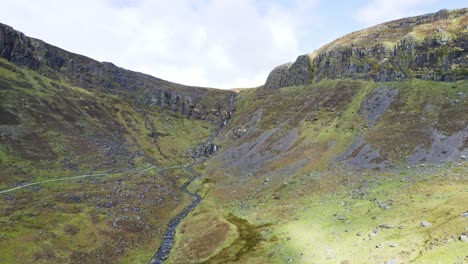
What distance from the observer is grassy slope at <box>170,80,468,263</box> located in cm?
4534

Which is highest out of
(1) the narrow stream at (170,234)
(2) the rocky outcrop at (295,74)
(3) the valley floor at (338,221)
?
(2) the rocky outcrop at (295,74)

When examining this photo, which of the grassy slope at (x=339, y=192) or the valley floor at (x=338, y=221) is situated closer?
the valley floor at (x=338, y=221)

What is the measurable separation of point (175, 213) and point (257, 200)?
21664 millimetres

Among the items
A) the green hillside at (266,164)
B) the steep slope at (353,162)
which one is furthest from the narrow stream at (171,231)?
the steep slope at (353,162)

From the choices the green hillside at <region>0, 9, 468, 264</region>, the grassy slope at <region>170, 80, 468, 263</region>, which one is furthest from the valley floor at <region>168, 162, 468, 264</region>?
the green hillside at <region>0, 9, 468, 264</region>

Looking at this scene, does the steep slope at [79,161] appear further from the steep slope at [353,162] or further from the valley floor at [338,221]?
the valley floor at [338,221]

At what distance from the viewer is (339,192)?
2884 inches

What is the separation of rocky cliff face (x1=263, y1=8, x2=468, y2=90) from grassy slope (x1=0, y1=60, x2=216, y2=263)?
76.1 meters

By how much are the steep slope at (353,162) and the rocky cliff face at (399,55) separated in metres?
0.58

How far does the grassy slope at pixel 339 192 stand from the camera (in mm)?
45344

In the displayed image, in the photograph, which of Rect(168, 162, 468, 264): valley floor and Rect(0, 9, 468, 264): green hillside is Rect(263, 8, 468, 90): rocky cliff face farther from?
Rect(168, 162, 468, 264): valley floor

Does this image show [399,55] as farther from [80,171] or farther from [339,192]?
[80,171]

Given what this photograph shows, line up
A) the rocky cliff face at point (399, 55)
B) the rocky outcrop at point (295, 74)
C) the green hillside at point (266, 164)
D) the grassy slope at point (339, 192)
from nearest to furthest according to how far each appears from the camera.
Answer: the grassy slope at point (339, 192) < the green hillside at point (266, 164) < the rocky cliff face at point (399, 55) < the rocky outcrop at point (295, 74)

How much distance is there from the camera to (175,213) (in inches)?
3307
